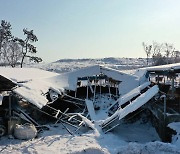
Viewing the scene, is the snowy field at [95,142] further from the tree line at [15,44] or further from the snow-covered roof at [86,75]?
the tree line at [15,44]

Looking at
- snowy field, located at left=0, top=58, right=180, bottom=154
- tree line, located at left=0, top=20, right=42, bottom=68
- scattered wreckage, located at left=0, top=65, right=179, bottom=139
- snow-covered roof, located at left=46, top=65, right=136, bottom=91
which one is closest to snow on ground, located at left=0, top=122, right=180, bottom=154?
snowy field, located at left=0, top=58, right=180, bottom=154

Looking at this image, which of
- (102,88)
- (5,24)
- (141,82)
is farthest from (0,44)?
(141,82)

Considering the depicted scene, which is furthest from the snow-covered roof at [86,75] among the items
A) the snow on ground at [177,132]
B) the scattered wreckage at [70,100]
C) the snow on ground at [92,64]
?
the snow on ground at [92,64]

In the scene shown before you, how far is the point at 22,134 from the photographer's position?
11.5m

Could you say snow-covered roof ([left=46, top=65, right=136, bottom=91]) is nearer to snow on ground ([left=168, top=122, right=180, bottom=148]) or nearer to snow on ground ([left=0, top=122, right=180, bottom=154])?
snow on ground ([left=0, top=122, right=180, bottom=154])

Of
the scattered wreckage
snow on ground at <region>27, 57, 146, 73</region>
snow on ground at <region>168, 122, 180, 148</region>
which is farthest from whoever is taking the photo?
snow on ground at <region>27, 57, 146, 73</region>

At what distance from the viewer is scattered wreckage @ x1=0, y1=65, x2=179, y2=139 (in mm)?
12617

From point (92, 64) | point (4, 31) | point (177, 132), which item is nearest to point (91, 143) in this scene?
point (177, 132)

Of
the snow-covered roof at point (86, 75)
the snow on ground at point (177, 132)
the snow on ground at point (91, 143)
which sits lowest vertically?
the snow on ground at point (91, 143)

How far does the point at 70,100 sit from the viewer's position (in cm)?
1866

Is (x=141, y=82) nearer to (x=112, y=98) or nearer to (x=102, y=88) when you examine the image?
(x=112, y=98)

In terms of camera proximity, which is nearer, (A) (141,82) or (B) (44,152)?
(B) (44,152)

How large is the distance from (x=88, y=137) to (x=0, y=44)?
122 ft

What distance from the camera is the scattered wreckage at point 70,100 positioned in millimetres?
12617
